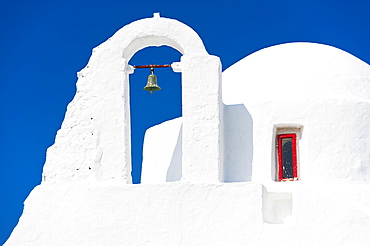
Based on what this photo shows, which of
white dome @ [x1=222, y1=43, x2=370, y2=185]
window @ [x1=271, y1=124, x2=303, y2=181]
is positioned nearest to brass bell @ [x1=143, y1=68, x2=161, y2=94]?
white dome @ [x1=222, y1=43, x2=370, y2=185]

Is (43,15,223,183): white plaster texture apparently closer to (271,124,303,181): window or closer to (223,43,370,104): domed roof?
(271,124,303,181): window

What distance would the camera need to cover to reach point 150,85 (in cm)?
1332

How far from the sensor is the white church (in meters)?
11.0

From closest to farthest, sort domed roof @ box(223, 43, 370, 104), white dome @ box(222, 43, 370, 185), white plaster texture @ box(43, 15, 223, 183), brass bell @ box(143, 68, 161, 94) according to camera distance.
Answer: white plaster texture @ box(43, 15, 223, 183) → white dome @ box(222, 43, 370, 185) → domed roof @ box(223, 43, 370, 104) → brass bell @ box(143, 68, 161, 94)

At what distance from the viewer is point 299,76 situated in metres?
13.1

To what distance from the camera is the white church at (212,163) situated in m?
11.0

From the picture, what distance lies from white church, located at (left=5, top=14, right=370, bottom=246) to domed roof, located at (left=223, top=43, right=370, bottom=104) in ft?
0.12

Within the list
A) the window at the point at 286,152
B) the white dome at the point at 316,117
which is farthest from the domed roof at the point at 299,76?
the window at the point at 286,152

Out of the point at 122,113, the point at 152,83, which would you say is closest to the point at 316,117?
the point at 152,83

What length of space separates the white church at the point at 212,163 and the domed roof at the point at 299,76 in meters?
0.04

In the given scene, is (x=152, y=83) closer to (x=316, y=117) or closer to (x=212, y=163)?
(x=212, y=163)

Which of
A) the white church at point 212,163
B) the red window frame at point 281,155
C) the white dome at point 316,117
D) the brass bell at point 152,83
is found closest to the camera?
the white church at point 212,163

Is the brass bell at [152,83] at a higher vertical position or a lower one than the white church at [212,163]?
higher

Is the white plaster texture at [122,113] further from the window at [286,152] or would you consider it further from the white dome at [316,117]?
the window at [286,152]
